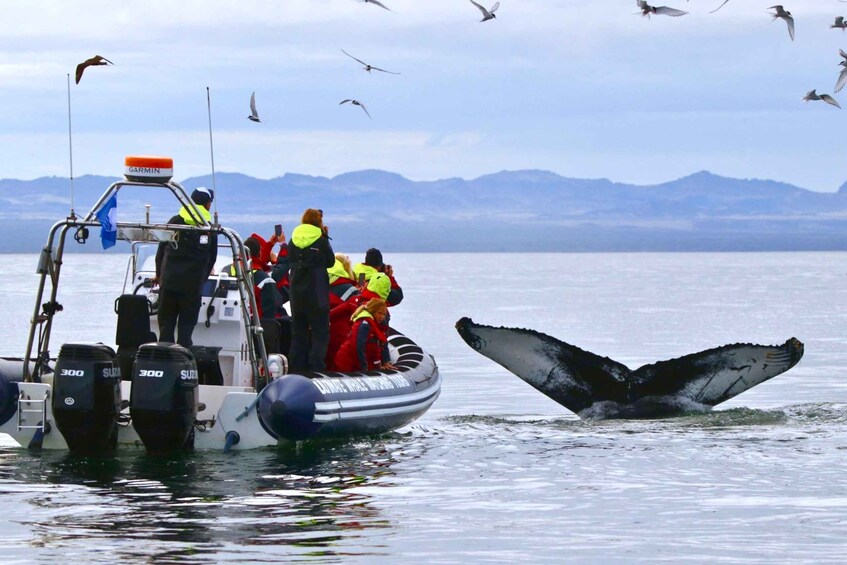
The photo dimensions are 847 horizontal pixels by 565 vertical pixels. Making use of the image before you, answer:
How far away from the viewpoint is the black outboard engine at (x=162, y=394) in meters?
14.4

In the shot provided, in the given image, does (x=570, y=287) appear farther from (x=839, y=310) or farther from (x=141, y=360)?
(x=141, y=360)

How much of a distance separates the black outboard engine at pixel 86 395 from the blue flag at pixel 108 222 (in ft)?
3.20

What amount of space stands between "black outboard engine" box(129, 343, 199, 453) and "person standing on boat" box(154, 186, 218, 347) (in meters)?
1.35

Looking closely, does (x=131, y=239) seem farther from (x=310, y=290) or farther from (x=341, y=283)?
(x=341, y=283)

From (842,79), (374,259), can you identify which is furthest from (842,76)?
(374,259)

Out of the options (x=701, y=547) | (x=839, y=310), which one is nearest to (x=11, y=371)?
(x=701, y=547)

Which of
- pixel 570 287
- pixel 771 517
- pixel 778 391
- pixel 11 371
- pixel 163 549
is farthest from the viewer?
pixel 570 287

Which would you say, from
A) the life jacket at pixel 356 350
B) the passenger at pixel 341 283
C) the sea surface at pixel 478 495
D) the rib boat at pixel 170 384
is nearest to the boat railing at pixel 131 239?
the rib boat at pixel 170 384

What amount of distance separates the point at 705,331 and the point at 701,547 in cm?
2985

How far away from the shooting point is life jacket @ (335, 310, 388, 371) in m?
17.2

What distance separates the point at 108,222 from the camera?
1491cm

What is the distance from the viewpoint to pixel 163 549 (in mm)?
11000

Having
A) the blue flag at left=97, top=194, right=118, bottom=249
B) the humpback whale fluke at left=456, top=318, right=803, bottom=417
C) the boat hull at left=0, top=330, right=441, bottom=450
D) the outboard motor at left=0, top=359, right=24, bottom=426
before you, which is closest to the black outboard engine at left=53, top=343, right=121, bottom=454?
the boat hull at left=0, top=330, right=441, bottom=450

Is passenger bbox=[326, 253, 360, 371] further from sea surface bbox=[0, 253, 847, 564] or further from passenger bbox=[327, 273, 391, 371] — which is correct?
sea surface bbox=[0, 253, 847, 564]
